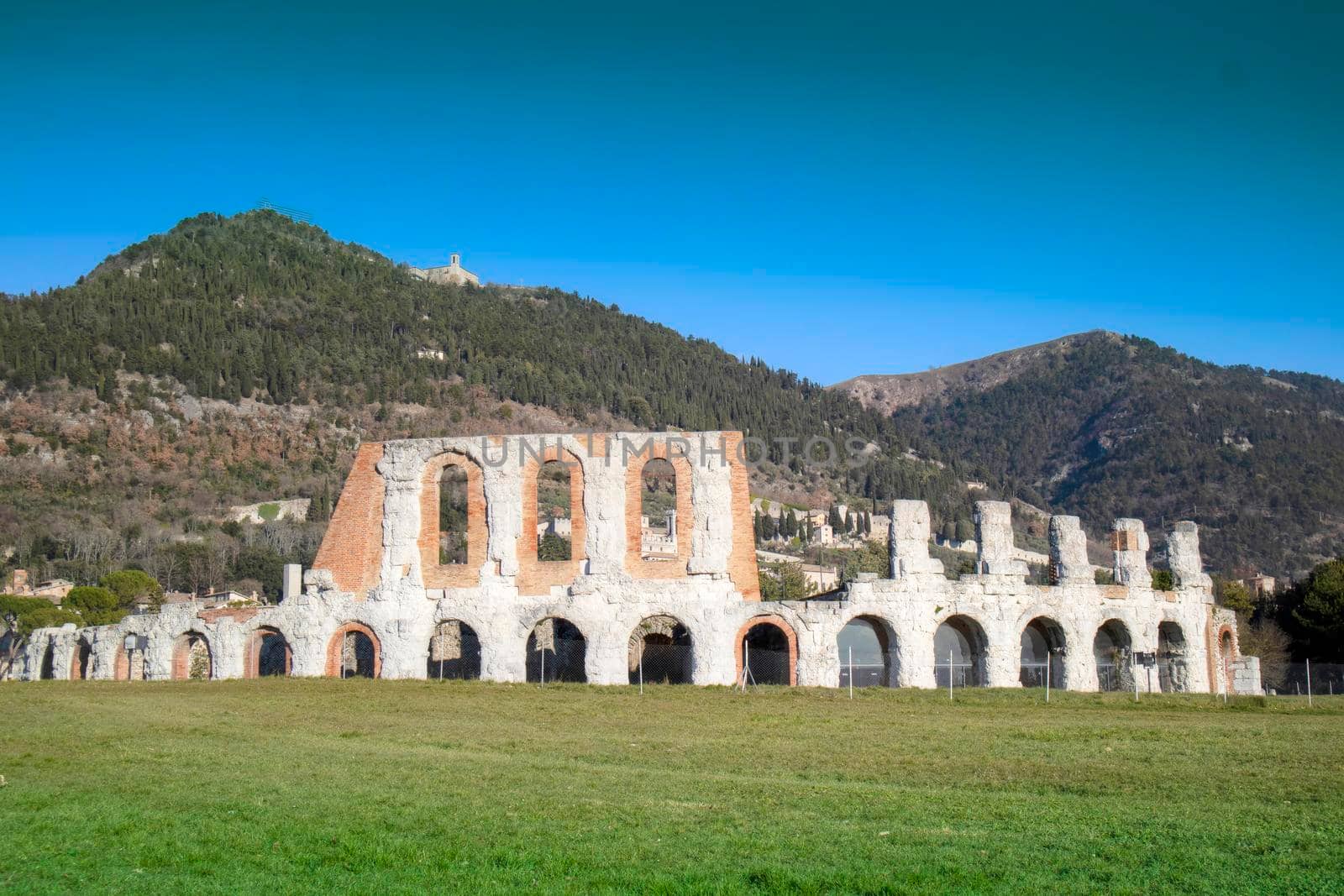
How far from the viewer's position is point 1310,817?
43.0 ft

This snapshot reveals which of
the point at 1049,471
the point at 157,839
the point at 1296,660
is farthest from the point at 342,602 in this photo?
the point at 1049,471

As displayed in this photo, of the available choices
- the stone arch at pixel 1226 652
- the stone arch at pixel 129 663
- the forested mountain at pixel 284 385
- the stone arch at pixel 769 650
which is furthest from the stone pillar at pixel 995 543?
the forested mountain at pixel 284 385

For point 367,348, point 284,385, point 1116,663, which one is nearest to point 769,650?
point 1116,663

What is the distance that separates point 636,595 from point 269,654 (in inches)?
504

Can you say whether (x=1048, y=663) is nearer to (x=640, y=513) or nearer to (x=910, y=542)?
(x=910, y=542)

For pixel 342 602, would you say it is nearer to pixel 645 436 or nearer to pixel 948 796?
pixel 645 436

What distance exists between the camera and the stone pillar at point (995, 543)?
114 ft

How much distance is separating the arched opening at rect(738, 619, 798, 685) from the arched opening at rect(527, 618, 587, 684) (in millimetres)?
5802

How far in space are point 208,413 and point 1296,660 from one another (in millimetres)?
85000

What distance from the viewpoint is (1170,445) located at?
5719 inches

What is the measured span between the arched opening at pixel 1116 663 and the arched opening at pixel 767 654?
8844 mm

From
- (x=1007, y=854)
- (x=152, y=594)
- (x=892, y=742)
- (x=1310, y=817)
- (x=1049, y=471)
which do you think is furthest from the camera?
(x=1049, y=471)

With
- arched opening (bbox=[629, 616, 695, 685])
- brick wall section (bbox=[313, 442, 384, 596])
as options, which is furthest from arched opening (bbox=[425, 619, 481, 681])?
arched opening (bbox=[629, 616, 695, 685])

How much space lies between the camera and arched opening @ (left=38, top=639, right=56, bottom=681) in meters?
38.8
